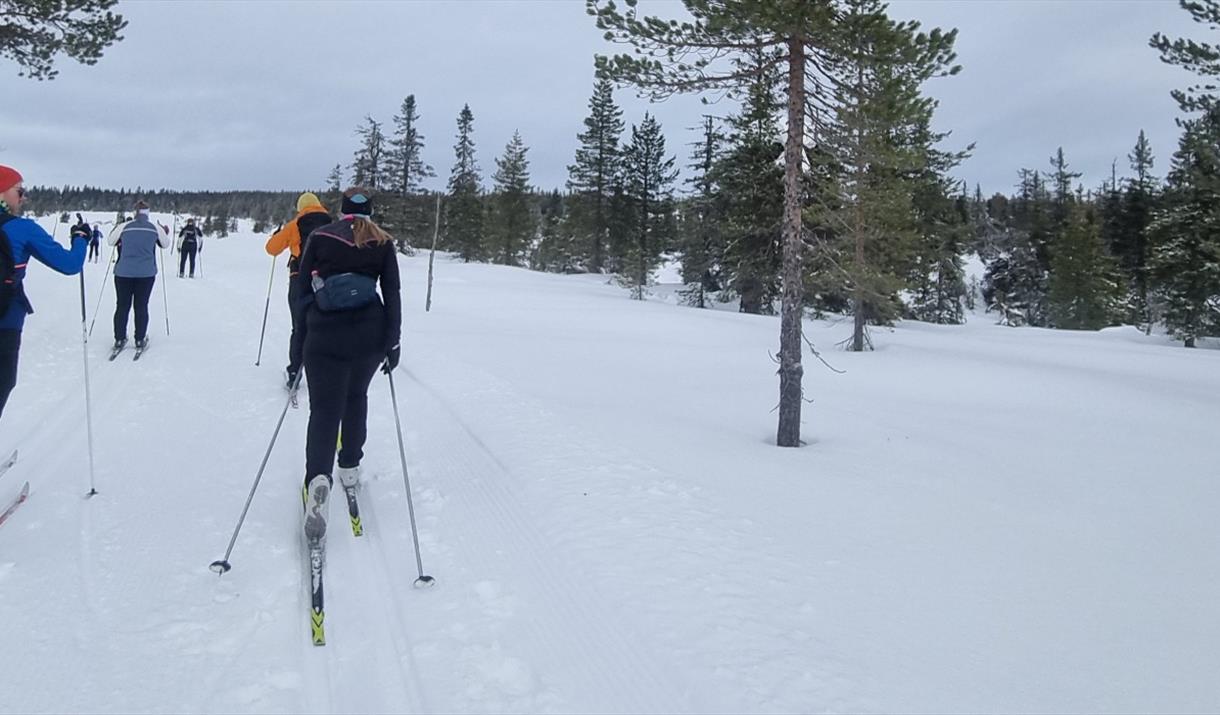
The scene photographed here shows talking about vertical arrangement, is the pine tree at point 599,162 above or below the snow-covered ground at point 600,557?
above

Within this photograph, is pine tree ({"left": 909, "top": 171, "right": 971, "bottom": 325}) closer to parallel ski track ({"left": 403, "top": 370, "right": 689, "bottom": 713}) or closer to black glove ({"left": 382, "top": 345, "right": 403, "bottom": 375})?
parallel ski track ({"left": 403, "top": 370, "right": 689, "bottom": 713})

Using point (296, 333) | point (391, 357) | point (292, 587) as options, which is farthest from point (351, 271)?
point (296, 333)

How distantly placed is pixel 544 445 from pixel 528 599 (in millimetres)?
3096

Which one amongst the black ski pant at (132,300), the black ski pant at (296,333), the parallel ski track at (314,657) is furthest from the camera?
the black ski pant at (132,300)

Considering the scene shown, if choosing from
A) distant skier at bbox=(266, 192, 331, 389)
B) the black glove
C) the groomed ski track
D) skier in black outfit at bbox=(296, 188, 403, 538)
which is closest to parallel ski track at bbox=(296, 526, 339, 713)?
the groomed ski track

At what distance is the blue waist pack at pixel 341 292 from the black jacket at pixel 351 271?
1.9 inches

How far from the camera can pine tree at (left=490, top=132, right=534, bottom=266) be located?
183ft

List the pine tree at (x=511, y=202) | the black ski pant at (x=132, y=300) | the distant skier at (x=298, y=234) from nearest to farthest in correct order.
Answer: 1. the distant skier at (x=298, y=234)
2. the black ski pant at (x=132, y=300)
3. the pine tree at (x=511, y=202)

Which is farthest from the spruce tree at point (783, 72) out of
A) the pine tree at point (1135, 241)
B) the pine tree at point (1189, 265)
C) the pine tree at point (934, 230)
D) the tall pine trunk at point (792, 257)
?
the pine tree at point (1135, 241)

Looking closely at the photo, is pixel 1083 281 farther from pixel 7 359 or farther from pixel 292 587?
pixel 7 359

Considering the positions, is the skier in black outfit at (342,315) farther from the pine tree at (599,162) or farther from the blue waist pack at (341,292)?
the pine tree at (599,162)

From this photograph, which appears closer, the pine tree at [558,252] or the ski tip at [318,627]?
the ski tip at [318,627]

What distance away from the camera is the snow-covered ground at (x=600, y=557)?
10.4ft

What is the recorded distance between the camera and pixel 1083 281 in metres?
40.7
